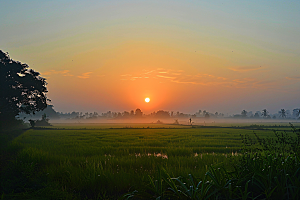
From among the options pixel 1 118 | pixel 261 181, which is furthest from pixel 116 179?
pixel 1 118

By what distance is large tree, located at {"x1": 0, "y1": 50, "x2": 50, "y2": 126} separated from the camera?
75.6 ft

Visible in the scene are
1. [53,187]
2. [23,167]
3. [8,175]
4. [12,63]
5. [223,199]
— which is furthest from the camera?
[12,63]

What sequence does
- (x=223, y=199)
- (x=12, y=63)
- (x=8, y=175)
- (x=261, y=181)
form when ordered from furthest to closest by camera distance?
(x=12, y=63) < (x=8, y=175) < (x=261, y=181) < (x=223, y=199)

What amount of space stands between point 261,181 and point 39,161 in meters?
9.57

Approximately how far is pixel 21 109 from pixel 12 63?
→ 582 cm

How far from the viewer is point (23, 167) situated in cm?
794

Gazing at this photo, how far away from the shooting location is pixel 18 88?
24375 millimetres

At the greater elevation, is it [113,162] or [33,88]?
[33,88]

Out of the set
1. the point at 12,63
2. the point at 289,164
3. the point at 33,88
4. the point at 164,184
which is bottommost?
the point at 164,184

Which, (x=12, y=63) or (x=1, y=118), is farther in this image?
(x=1, y=118)

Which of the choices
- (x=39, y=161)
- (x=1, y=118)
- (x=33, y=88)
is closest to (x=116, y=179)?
(x=39, y=161)

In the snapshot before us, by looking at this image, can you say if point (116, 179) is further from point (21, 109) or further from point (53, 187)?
point (21, 109)

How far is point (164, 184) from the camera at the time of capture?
497 centimetres

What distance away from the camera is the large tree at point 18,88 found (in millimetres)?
23047
